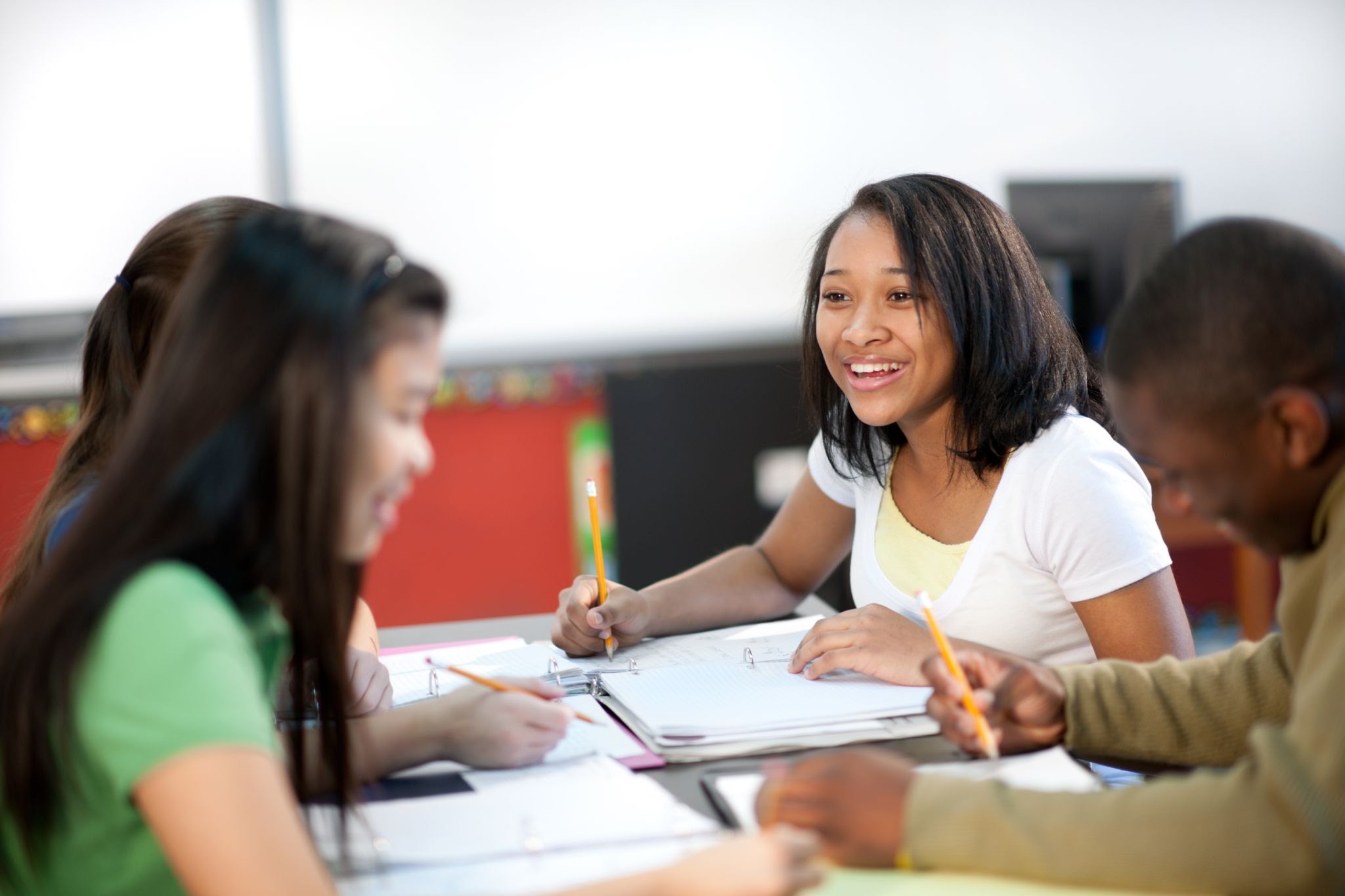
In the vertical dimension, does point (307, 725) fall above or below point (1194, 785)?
below

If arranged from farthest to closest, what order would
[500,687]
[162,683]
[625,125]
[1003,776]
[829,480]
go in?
[625,125]
[829,480]
[500,687]
[1003,776]
[162,683]

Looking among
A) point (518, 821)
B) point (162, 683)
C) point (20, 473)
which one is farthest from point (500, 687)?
point (20, 473)

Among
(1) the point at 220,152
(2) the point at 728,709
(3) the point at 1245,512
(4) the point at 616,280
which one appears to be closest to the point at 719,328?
(4) the point at 616,280

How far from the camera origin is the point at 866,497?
1626mm

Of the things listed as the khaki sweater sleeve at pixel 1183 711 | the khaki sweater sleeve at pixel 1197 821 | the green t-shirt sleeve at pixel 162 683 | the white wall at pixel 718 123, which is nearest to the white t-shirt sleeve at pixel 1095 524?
the khaki sweater sleeve at pixel 1183 711

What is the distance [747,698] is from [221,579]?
519 millimetres

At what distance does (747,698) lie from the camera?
116 centimetres

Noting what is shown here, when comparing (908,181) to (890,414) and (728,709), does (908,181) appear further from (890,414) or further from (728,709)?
(728,709)

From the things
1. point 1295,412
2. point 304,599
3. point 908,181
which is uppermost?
point 908,181

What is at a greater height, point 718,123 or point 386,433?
point 718,123

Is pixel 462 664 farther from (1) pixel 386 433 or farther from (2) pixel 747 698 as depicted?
(1) pixel 386 433

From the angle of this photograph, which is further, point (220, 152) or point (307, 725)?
point (220, 152)

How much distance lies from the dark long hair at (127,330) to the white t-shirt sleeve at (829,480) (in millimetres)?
828

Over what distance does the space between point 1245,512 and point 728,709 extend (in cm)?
48
